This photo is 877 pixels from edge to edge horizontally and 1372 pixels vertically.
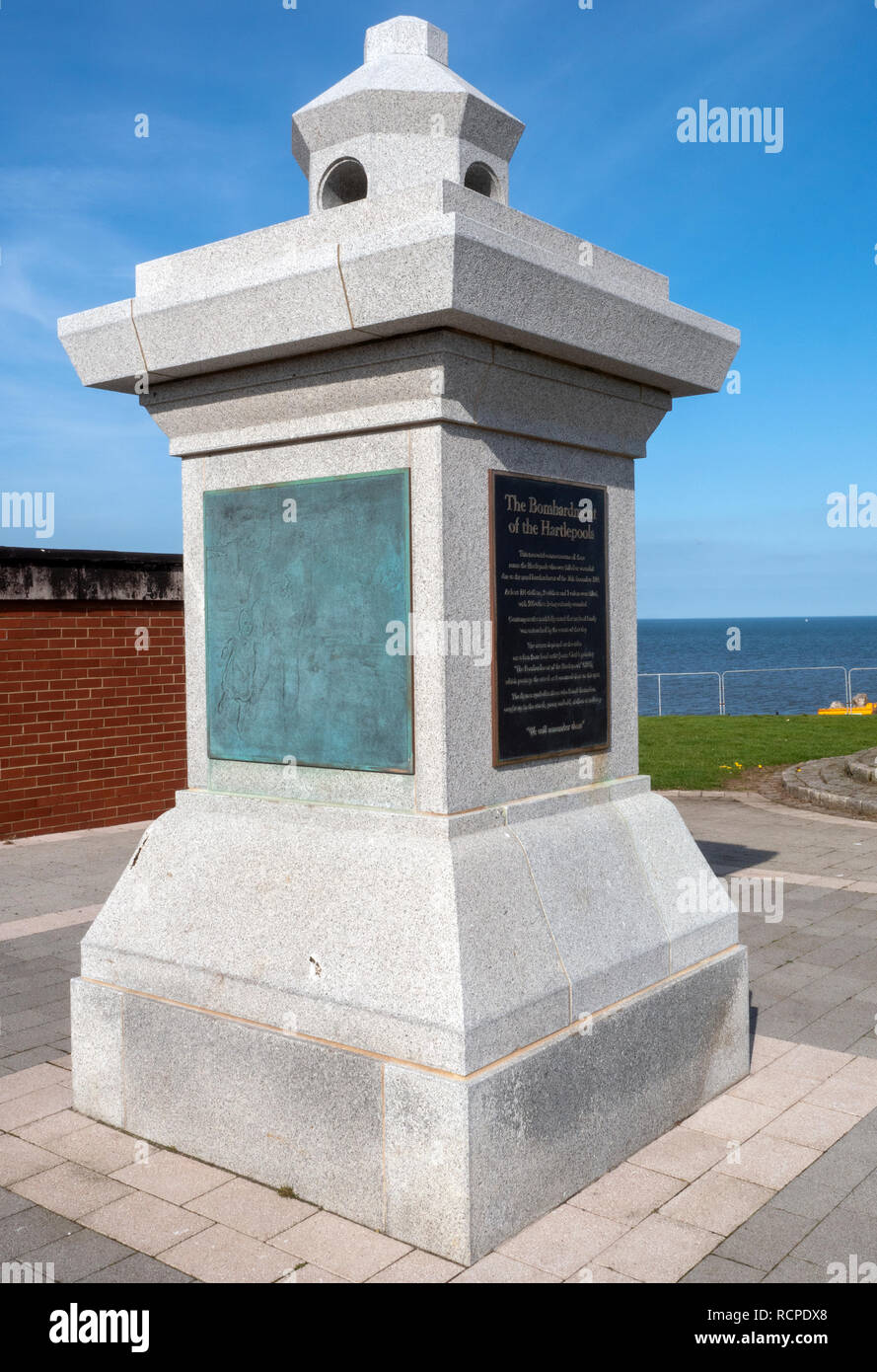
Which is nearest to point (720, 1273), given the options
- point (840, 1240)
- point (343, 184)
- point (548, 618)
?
point (840, 1240)

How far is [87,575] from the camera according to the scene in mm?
11250

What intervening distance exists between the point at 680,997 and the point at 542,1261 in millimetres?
1354

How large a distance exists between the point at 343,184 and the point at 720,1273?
4246 mm

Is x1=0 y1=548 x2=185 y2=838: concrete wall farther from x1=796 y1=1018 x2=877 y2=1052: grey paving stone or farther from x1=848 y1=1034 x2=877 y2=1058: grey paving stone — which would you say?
x1=848 y1=1034 x2=877 y2=1058: grey paving stone

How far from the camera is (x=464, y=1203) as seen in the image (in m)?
3.39

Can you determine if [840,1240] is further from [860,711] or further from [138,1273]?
[860,711]

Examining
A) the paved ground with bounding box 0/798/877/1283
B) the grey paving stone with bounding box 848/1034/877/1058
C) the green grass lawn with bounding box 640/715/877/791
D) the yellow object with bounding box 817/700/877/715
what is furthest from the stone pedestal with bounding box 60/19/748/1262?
the yellow object with bounding box 817/700/877/715

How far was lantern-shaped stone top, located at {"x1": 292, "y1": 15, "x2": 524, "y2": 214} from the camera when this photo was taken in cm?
416

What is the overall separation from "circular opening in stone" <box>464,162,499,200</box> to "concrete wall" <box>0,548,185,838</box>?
7445 mm

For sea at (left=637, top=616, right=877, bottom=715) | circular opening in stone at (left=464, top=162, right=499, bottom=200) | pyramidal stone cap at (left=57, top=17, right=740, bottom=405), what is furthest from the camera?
sea at (left=637, top=616, right=877, bottom=715)

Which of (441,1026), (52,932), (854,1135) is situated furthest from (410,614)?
(52,932)

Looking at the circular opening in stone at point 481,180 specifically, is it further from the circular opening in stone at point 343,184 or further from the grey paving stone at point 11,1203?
the grey paving stone at point 11,1203

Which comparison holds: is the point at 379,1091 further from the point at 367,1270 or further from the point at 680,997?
the point at 680,997

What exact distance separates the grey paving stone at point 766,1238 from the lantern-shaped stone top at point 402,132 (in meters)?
3.74
